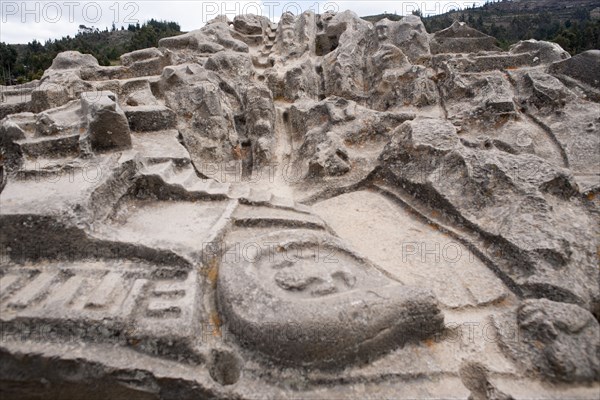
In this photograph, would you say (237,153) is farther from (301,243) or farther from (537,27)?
(537,27)

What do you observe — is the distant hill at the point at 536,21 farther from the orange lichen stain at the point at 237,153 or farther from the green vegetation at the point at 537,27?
the orange lichen stain at the point at 237,153

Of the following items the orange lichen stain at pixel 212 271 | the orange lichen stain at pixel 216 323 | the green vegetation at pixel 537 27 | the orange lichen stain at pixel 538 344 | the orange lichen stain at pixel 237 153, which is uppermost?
the green vegetation at pixel 537 27

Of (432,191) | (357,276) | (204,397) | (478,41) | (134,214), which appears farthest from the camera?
(478,41)

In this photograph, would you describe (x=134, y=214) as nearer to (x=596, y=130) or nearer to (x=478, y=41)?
(x=596, y=130)

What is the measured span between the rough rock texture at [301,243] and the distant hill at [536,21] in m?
25.7

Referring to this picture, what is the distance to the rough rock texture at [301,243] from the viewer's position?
2.81 meters

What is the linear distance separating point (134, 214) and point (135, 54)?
6.87m

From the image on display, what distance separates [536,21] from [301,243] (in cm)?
6550

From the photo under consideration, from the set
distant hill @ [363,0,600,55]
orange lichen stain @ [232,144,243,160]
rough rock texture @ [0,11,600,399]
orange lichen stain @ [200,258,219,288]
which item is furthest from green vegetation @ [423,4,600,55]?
orange lichen stain @ [200,258,219,288]

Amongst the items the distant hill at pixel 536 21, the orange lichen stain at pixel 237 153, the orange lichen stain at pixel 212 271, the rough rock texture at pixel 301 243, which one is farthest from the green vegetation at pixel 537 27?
the orange lichen stain at pixel 212 271

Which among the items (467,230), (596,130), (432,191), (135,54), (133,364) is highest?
(135,54)

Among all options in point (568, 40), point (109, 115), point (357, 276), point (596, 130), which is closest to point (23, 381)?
point (357, 276)

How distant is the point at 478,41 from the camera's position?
10.8 m

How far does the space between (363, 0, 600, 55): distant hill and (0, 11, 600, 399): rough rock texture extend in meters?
25.7
